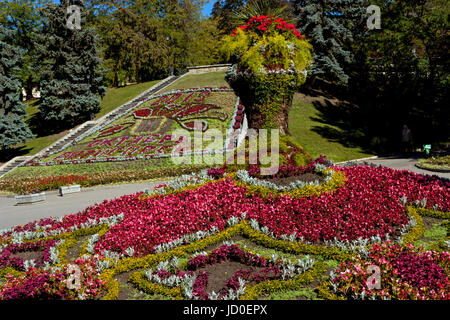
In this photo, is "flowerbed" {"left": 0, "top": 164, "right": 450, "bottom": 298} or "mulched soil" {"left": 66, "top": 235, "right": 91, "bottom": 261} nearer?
"flowerbed" {"left": 0, "top": 164, "right": 450, "bottom": 298}

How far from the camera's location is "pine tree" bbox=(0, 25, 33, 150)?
23.7 metres

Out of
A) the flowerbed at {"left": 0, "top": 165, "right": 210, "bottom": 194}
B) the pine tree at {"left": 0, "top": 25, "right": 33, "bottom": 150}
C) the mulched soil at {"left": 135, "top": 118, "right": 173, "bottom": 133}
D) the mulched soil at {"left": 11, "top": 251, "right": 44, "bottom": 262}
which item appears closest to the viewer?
the mulched soil at {"left": 11, "top": 251, "right": 44, "bottom": 262}

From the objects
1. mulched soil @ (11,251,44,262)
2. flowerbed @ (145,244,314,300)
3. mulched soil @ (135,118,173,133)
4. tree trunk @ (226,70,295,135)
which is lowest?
mulched soil @ (11,251,44,262)

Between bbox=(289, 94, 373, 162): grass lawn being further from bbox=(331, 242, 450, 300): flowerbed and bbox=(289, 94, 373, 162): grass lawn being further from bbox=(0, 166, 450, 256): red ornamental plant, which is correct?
bbox=(331, 242, 450, 300): flowerbed

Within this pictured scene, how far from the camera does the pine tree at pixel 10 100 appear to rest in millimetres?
23672

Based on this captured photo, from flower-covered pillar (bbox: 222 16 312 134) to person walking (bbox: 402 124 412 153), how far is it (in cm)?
1281

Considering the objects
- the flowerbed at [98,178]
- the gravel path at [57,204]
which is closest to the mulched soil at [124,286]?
the gravel path at [57,204]

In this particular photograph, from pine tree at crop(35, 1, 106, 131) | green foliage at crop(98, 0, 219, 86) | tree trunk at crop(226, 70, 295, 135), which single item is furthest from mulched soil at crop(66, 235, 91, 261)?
green foliage at crop(98, 0, 219, 86)

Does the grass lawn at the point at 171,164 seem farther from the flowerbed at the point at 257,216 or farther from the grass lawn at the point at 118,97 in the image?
the flowerbed at the point at 257,216

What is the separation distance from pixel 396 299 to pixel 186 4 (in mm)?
49103

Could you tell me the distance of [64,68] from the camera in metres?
28.0

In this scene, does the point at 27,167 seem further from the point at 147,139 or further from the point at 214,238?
the point at 214,238

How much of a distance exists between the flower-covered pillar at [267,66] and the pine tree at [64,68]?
22.6 metres

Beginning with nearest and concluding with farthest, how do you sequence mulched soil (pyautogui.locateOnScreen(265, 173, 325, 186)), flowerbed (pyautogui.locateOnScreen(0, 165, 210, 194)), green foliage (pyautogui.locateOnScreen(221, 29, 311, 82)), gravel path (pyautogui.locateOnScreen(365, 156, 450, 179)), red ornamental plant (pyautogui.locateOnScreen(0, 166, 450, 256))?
red ornamental plant (pyautogui.locateOnScreen(0, 166, 450, 256))
mulched soil (pyautogui.locateOnScreen(265, 173, 325, 186))
green foliage (pyautogui.locateOnScreen(221, 29, 311, 82))
gravel path (pyautogui.locateOnScreen(365, 156, 450, 179))
flowerbed (pyautogui.locateOnScreen(0, 165, 210, 194))
